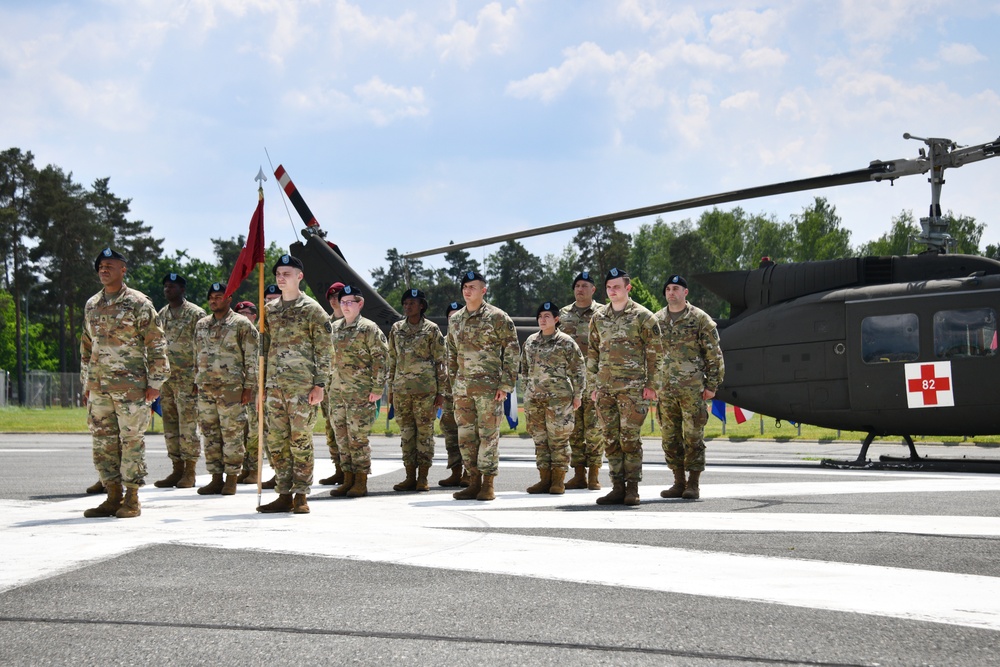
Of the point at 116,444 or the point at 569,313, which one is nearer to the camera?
the point at 116,444

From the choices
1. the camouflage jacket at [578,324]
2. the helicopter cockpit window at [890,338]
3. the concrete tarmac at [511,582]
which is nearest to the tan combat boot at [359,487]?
the concrete tarmac at [511,582]

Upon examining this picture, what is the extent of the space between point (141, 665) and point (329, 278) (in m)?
15.2

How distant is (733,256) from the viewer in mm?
82688

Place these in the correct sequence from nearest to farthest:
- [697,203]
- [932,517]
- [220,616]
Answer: [220,616] < [932,517] < [697,203]

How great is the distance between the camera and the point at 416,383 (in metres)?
9.84

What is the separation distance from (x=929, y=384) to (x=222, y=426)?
8.55m

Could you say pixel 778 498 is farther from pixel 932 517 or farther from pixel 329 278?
pixel 329 278

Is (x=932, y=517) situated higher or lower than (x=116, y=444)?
lower

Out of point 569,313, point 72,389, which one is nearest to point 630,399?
point 569,313

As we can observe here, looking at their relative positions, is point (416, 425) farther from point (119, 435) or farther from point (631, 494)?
point (119, 435)

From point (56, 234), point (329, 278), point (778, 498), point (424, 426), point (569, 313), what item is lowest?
point (778, 498)

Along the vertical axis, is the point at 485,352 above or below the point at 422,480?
above

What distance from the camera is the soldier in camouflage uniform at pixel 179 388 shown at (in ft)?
32.9

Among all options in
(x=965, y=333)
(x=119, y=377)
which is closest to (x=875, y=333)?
(x=965, y=333)
